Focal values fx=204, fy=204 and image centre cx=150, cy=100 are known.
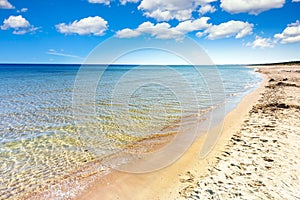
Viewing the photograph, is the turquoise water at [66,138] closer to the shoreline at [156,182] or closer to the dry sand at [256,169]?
the shoreline at [156,182]

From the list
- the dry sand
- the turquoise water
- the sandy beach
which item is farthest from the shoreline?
the turquoise water

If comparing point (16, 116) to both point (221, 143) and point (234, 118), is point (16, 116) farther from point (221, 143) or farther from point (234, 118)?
point (234, 118)

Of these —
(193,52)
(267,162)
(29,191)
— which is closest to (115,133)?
(29,191)

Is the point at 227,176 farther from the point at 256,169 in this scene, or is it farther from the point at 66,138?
the point at 66,138

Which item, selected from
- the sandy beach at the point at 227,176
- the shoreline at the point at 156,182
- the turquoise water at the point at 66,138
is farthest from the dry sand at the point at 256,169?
the turquoise water at the point at 66,138

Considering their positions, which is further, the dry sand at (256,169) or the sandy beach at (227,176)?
the sandy beach at (227,176)

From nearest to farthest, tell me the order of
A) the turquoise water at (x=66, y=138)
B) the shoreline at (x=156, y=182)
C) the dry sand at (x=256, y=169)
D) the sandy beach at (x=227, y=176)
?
the dry sand at (x=256, y=169), the sandy beach at (x=227, y=176), the shoreline at (x=156, y=182), the turquoise water at (x=66, y=138)

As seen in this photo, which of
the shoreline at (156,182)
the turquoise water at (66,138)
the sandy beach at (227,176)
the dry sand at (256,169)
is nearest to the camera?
the dry sand at (256,169)

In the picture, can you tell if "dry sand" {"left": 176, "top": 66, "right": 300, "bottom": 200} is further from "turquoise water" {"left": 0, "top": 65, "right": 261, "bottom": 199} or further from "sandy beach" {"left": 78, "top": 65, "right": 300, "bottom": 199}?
"turquoise water" {"left": 0, "top": 65, "right": 261, "bottom": 199}

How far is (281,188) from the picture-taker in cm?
503

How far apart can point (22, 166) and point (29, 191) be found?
1780 mm

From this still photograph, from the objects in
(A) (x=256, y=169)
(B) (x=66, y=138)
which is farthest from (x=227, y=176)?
(B) (x=66, y=138)

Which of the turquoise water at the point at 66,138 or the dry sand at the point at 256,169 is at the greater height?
the dry sand at the point at 256,169

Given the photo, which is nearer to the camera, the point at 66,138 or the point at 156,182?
the point at 156,182
